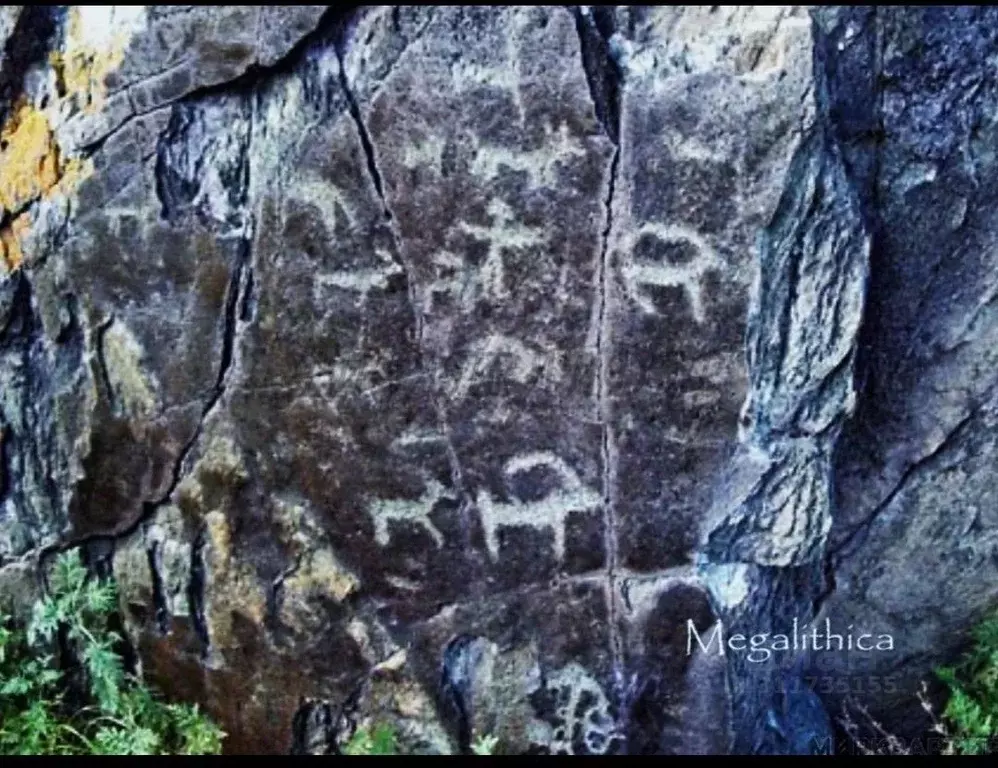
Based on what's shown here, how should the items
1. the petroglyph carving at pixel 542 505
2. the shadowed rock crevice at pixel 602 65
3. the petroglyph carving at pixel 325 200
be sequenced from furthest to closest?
the petroglyph carving at pixel 542 505 < the petroglyph carving at pixel 325 200 < the shadowed rock crevice at pixel 602 65

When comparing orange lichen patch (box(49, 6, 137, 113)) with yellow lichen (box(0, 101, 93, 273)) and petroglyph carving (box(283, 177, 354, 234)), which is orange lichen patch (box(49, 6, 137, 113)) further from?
petroglyph carving (box(283, 177, 354, 234))

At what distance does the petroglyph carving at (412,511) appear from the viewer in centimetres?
331

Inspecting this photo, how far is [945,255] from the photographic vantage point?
3.48 metres

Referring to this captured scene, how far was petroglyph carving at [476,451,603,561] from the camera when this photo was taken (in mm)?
3270

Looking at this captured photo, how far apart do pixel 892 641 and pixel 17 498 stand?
2.03 metres

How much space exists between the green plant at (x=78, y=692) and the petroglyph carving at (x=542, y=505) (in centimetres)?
78

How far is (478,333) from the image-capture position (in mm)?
3207

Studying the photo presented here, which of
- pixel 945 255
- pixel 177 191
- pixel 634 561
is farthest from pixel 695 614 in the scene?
pixel 177 191

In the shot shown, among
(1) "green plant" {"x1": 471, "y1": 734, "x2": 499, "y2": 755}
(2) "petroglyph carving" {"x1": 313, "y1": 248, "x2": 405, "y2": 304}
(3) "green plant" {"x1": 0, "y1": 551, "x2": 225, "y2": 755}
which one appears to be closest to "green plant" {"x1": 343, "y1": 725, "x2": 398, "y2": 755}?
(1) "green plant" {"x1": 471, "y1": 734, "x2": 499, "y2": 755}

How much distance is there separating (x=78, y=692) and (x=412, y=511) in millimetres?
911

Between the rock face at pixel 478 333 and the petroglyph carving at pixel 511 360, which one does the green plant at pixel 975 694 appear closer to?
the rock face at pixel 478 333

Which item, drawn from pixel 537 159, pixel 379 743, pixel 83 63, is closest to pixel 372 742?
pixel 379 743

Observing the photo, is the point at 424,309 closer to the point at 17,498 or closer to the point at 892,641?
the point at 17,498

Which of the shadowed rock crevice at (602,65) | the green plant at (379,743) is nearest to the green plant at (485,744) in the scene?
the green plant at (379,743)
